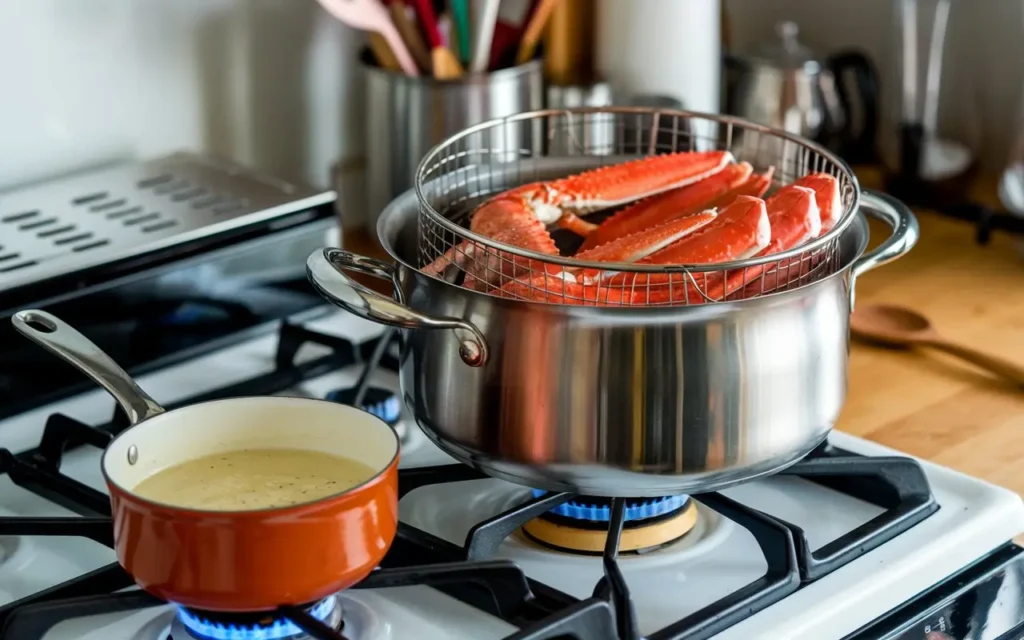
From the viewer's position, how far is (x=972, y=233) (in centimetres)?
119

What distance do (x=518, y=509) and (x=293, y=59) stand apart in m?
0.59

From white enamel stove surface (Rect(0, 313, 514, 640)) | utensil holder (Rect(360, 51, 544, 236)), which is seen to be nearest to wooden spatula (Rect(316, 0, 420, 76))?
utensil holder (Rect(360, 51, 544, 236))

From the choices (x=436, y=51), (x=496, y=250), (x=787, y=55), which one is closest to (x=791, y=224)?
(x=496, y=250)

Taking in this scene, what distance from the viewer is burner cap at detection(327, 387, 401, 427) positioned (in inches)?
32.7

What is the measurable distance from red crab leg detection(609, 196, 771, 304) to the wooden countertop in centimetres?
27

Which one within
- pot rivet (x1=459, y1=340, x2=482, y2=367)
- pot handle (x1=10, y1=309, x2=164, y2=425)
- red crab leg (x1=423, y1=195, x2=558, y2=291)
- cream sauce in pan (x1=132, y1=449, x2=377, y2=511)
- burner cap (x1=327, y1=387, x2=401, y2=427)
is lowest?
burner cap (x1=327, y1=387, x2=401, y2=427)

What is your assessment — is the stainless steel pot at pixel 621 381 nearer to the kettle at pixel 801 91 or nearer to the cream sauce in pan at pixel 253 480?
the cream sauce in pan at pixel 253 480

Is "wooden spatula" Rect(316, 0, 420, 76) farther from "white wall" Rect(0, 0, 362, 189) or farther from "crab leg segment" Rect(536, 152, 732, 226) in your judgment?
"crab leg segment" Rect(536, 152, 732, 226)

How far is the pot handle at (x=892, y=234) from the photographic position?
0.70 m

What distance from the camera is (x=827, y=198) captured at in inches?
27.8

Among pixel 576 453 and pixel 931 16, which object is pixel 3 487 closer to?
pixel 576 453

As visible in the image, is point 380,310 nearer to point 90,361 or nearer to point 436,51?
point 90,361

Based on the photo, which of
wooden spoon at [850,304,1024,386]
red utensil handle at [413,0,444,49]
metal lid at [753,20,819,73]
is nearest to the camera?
wooden spoon at [850,304,1024,386]

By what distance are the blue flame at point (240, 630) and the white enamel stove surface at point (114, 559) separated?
0.02 metres
